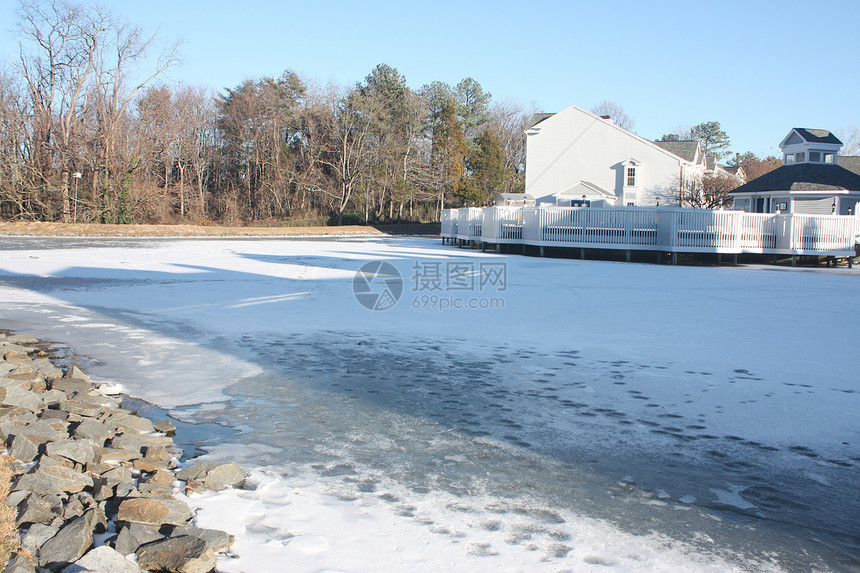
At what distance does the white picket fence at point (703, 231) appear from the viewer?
23266 millimetres

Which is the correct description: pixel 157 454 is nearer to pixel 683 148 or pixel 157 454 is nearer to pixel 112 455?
pixel 112 455

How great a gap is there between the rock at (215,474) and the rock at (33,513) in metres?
0.83

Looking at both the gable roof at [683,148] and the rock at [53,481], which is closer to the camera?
the rock at [53,481]

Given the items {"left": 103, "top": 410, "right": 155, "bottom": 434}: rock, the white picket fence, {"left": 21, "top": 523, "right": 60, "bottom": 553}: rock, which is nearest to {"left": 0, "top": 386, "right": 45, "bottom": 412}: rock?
{"left": 103, "top": 410, "right": 155, "bottom": 434}: rock

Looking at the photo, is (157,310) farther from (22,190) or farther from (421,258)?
(22,190)

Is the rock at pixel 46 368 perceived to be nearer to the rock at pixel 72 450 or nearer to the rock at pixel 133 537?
the rock at pixel 72 450

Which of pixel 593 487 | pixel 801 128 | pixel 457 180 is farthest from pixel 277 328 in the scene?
pixel 457 180

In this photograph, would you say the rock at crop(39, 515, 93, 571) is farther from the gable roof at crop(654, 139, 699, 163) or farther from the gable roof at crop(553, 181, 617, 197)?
the gable roof at crop(654, 139, 699, 163)

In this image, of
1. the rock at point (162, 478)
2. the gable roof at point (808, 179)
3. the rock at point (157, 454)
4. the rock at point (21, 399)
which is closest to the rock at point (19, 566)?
the rock at point (162, 478)

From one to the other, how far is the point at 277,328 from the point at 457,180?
49592 millimetres

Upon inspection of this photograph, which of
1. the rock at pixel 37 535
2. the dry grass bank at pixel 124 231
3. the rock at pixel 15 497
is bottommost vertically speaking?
the rock at pixel 37 535

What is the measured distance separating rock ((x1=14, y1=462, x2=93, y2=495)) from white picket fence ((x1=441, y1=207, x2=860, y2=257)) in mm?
22045

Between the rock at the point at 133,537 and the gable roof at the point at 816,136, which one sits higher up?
the gable roof at the point at 816,136

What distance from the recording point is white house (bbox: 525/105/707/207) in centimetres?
4494
